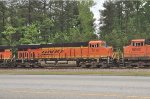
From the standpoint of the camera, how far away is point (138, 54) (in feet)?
120

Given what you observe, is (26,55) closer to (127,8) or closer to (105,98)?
(105,98)

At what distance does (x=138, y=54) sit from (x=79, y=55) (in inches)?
245

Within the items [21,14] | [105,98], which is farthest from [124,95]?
[21,14]

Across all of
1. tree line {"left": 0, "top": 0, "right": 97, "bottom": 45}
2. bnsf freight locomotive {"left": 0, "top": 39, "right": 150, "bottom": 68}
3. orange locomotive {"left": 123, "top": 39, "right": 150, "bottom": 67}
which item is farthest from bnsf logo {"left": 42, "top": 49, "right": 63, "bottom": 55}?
tree line {"left": 0, "top": 0, "right": 97, "bottom": 45}

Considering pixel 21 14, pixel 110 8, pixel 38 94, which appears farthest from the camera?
pixel 110 8

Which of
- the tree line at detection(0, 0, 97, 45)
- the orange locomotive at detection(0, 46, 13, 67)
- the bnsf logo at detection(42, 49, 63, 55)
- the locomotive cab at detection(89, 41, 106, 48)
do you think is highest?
the tree line at detection(0, 0, 97, 45)

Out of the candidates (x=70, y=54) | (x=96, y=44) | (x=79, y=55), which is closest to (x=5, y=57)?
(x=70, y=54)

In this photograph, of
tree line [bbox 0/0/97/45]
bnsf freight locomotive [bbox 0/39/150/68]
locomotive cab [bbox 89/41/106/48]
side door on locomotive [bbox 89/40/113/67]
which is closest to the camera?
bnsf freight locomotive [bbox 0/39/150/68]

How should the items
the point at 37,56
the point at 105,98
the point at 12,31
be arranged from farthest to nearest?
1. the point at 12,31
2. the point at 37,56
3. the point at 105,98

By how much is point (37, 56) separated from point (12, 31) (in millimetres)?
25309

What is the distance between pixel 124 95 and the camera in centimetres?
1393

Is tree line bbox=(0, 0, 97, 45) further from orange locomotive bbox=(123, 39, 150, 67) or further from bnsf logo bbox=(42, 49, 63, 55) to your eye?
orange locomotive bbox=(123, 39, 150, 67)

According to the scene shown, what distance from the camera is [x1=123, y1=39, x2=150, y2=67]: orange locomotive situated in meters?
36.3

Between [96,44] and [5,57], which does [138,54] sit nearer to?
[96,44]
